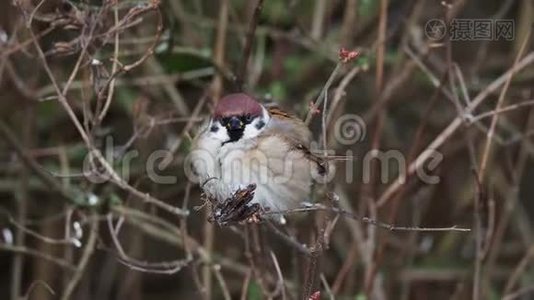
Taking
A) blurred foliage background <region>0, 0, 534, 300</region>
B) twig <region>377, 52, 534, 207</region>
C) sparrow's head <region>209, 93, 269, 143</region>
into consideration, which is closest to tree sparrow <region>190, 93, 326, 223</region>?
sparrow's head <region>209, 93, 269, 143</region>

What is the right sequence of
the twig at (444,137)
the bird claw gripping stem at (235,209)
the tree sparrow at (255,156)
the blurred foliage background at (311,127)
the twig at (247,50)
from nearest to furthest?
1. the bird claw gripping stem at (235,209)
2. the tree sparrow at (255,156)
3. the twig at (247,50)
4. the twig at (444,137)
5. the blurred foliage background at (311,127)

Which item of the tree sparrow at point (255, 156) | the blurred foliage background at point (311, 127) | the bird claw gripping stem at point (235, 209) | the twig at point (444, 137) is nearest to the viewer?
the bird claw gripping stem at point (235, 209)

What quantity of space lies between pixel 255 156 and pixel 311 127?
1.68 feet

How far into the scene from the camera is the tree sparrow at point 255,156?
2186 millimetres

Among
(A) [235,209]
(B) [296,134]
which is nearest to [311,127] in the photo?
(B) [296,134]

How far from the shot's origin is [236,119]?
2213 mm

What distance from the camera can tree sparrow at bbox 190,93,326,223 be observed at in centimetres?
219

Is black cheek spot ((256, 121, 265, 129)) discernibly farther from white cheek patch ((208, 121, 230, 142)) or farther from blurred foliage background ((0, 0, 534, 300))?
blurred foliage background ((0, 0, 534, 300))

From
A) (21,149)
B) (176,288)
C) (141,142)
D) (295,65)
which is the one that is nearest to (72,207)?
(21,149)

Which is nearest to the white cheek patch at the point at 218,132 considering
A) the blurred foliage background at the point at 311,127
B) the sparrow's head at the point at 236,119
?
the sparrow's head at the point at 236,119

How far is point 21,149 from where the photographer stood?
2930 millimetres

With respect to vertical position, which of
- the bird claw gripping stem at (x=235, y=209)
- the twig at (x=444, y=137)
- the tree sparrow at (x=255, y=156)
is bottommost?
the bird claw gripping stem at (x=235, y=209)

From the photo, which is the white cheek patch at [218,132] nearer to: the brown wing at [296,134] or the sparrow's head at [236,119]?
the sparrow's head at [236,119]

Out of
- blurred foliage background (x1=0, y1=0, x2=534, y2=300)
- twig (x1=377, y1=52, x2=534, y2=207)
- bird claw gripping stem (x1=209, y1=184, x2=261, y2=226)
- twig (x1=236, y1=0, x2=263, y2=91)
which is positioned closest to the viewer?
bird claw gripping stem (x1=209, y1=184, x2=261, y2=226)
